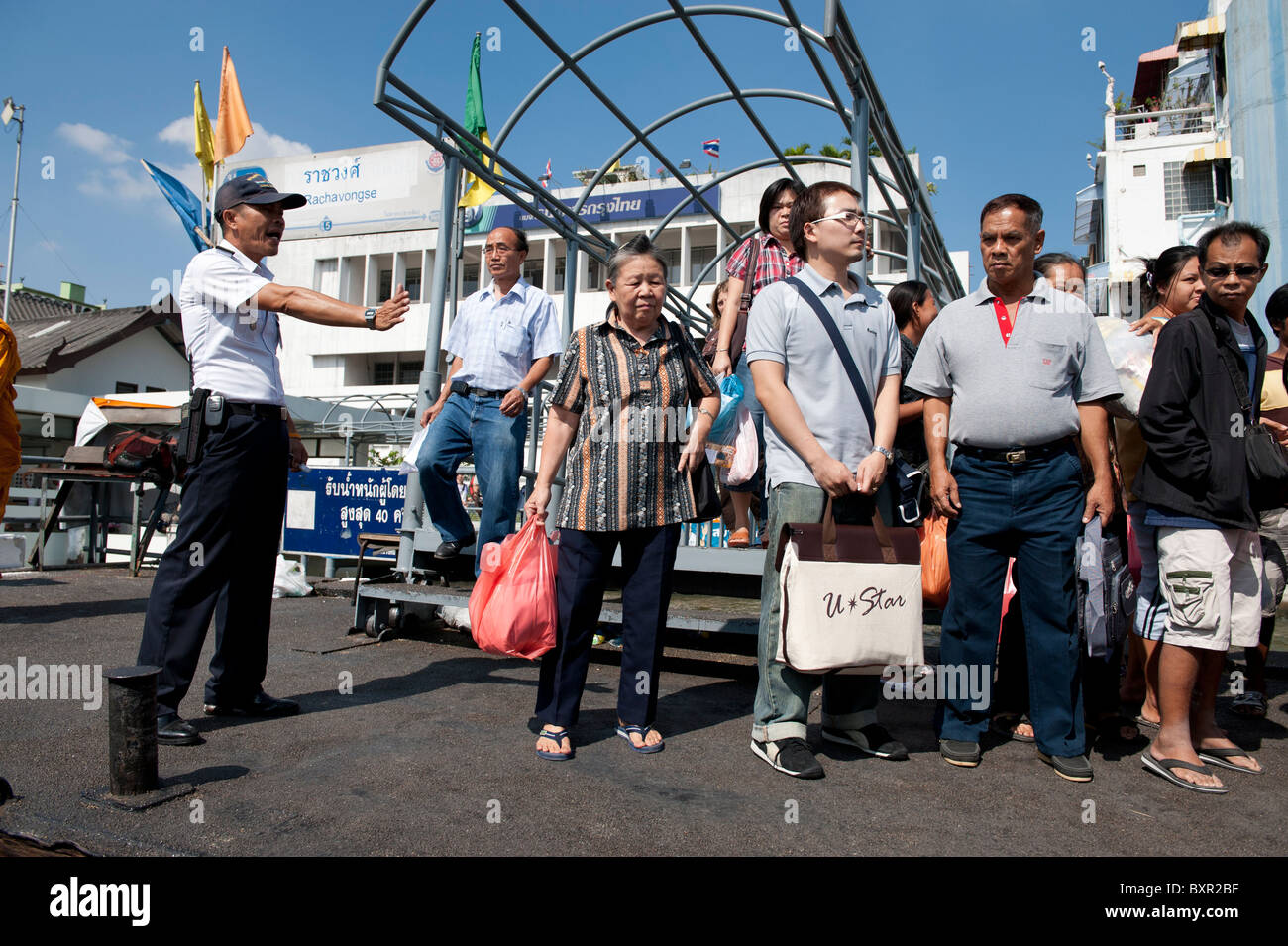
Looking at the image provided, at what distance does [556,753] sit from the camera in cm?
296

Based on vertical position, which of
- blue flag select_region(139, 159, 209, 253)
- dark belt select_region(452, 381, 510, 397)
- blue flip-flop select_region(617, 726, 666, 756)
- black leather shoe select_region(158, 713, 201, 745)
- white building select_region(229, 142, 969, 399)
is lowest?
blue flip-flop select_region(617, 726, 666, 756)

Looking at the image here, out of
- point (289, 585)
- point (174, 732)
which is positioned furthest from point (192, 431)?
point (289, 585)

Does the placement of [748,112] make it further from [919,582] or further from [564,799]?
[564,799]

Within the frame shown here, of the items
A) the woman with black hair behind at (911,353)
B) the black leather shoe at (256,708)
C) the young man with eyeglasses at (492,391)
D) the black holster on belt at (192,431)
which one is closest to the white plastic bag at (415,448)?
the young man with eyeglasses at (492,391)

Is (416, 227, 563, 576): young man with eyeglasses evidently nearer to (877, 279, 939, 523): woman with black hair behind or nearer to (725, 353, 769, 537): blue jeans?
(725, 353, 769, 537): blue jeans

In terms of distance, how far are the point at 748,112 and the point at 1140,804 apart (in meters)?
4.64

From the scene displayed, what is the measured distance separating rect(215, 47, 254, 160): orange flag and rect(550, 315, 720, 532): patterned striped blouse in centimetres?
1078

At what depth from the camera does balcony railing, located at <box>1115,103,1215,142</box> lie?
2847 cm

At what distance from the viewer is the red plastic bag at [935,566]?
3.52 metres

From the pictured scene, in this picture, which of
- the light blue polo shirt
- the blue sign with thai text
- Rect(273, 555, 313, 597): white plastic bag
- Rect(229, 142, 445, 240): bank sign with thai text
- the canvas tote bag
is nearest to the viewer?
the canvas tote bag


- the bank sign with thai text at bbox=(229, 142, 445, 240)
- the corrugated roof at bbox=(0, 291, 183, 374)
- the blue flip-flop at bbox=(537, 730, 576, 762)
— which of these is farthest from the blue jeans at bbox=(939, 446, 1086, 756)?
the bank sign with thai text at bbox=(229, 142, 445, 240)

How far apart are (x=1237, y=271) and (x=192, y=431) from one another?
157 inches

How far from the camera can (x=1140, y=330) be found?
142 inches
